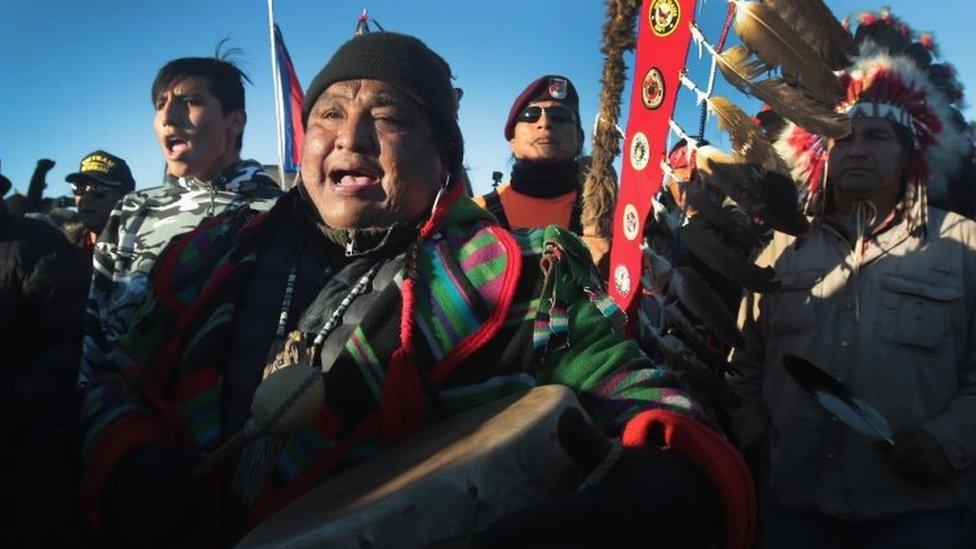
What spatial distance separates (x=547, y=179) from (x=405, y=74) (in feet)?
7.28

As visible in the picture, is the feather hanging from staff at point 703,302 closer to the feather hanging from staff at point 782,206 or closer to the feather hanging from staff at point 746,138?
the feather hanging from staff at point 782,206

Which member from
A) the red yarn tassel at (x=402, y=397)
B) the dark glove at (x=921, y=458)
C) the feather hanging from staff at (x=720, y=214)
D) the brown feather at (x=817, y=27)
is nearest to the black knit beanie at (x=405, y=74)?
the red yarn tassel at (x=402, y=397)

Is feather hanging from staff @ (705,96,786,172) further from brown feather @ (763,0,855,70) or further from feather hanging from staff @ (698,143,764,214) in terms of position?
brown feather @ (763,0,855,70)

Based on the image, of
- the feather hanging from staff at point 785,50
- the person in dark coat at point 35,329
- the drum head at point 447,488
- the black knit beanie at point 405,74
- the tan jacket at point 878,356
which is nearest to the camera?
the drum head at point 447,488

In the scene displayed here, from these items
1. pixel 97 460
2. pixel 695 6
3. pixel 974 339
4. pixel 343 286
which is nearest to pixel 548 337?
pixel 343 286

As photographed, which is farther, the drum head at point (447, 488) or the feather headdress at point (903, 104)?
the feather headdress at point (903, 104)

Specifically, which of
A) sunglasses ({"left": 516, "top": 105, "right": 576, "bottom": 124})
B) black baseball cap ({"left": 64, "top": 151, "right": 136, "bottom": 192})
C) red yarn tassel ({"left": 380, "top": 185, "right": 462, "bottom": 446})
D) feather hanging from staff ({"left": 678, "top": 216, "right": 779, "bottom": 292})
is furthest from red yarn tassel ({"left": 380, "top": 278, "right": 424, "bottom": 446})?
black baseball cap ({"left": 64, "top": 151, "right": 136, "bottom": 192})

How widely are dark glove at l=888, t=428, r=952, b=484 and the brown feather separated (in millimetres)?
1175

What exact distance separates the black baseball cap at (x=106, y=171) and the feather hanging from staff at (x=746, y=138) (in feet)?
16.4

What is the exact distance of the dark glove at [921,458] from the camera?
7.96 ft

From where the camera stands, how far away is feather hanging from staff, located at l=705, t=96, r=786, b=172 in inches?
88.4

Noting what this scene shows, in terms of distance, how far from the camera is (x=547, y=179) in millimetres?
4051

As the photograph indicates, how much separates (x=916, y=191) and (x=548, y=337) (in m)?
1.82

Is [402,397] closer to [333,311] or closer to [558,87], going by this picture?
[333,311]
